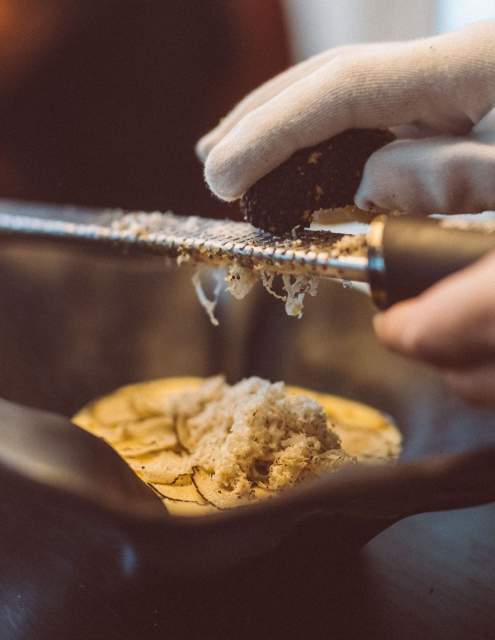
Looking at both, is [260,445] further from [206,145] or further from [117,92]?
[117,92]

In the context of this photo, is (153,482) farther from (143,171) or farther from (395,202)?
(143,171)

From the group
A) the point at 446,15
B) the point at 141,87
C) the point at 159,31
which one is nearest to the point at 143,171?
the point at 141,87

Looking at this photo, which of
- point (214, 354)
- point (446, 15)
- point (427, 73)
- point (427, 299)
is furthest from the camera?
point (446, 15)

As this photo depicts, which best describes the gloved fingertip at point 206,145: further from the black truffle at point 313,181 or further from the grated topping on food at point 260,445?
the grated topping on food at point 260,445

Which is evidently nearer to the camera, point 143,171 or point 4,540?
point 4,540

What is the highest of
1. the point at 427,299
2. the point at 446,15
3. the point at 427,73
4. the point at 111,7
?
the point at 111,7

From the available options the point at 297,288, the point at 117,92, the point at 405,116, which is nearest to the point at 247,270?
the point at 297,288

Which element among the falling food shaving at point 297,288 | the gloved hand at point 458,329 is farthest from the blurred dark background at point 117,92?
the gloved hand at point 458,329
